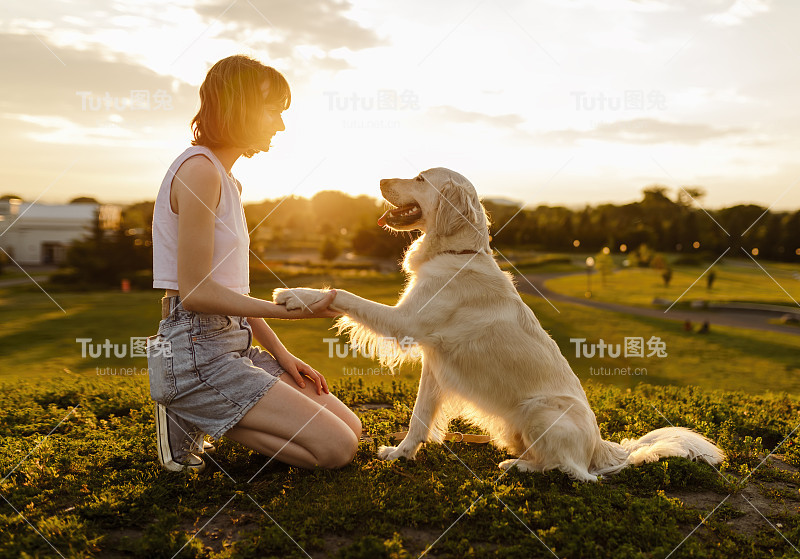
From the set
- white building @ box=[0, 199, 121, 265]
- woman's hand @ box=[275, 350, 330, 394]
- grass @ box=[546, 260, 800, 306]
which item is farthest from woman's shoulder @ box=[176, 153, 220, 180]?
grass @ box=[546, 260, 800, 306]

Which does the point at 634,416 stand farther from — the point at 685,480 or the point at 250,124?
the point at 250,124

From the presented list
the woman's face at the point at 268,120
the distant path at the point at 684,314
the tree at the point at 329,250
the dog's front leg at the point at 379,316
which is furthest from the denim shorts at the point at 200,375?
the tree at the point at 329,250

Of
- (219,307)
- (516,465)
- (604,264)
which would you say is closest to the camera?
(219,307)

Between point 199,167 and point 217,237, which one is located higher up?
point 199,167

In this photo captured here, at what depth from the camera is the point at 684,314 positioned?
28.5 m

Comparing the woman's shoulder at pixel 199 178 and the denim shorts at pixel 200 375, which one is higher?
the woman's shoulder at pixel 199 178

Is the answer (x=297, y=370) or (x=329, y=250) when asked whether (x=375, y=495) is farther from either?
(x=329, y=250)

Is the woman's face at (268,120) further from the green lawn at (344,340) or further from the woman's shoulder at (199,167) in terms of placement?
the green lawn at (344,340)

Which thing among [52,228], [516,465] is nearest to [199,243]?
[516,465]

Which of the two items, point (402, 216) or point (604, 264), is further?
point (604, 264)

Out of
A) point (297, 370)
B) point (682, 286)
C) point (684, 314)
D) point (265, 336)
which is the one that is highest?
point (265, 336)

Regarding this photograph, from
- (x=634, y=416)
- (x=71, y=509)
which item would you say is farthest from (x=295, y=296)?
(x=634, y=416)

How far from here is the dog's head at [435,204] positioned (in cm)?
406

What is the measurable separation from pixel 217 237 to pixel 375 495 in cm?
192
